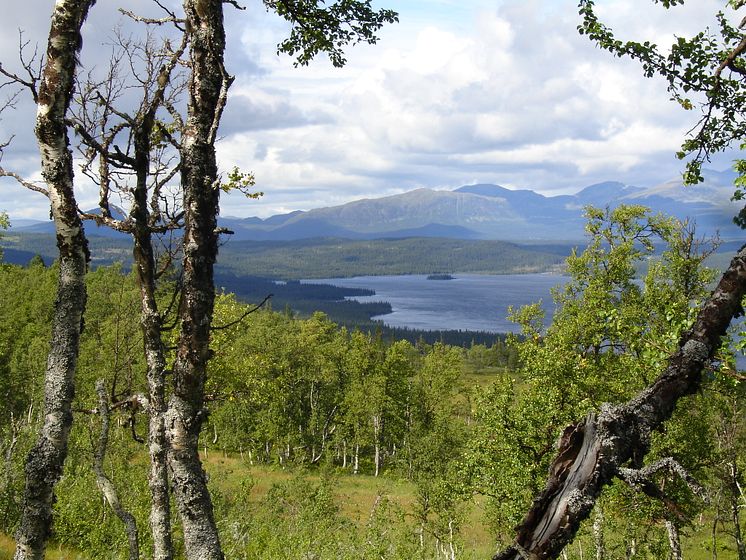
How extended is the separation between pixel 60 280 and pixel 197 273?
4.64 feet

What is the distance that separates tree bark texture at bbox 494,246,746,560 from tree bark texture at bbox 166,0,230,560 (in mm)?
3144

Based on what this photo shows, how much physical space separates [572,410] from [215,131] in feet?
59.8

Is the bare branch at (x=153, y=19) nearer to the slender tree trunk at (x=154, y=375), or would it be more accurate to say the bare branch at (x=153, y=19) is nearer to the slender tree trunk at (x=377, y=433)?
the slender tree trunk at (x=154, y=375)

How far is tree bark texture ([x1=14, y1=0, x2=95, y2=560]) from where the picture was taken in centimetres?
518

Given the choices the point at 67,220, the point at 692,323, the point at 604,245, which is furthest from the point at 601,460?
the point at 604,245

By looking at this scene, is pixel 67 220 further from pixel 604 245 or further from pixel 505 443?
pixel 604 245

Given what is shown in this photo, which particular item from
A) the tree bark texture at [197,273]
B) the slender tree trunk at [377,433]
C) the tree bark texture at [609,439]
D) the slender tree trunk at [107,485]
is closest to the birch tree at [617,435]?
the tree bark texture at [609,439]

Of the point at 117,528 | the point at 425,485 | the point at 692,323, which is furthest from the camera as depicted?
the point at 425,485

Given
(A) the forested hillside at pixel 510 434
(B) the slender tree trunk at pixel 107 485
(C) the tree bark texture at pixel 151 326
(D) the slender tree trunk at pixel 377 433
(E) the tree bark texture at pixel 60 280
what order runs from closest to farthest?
1. (E) the tree bark texture at pixel 60 280
2. (C) the tree bark texture at pixel 151 326
3. (B) the slender tree trunk at pixel 107 485
4. (A) the forested hillside at pixel 510 434
5. (D) the slender tree trunk at pixel 377 433

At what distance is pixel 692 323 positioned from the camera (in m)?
4.76

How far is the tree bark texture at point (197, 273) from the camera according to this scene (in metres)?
5.36

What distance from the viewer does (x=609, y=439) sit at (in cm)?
398

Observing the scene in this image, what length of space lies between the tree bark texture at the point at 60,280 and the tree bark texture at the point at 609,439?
439cm

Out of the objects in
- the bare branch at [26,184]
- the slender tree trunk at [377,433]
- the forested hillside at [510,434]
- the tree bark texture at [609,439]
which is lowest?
the slender tree trunk at [377,433]
